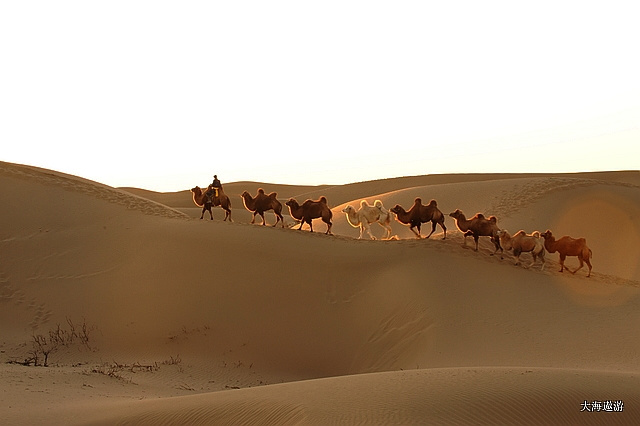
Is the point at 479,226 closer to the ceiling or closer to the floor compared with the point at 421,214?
closer to the floor

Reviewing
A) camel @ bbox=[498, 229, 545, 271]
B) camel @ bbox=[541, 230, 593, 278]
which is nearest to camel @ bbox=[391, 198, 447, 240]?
camel @ bbox=[498, 229, 545, 271]

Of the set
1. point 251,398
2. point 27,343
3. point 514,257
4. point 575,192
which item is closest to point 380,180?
point 575,192

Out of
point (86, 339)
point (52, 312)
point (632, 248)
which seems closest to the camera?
point (86, 339)

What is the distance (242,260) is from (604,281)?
961 cm

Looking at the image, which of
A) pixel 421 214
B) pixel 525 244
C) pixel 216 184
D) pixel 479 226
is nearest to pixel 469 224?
pixel 479 226

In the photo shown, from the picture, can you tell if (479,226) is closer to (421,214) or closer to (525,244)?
(525,244)

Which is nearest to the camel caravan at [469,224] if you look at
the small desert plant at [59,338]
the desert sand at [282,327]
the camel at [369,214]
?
the camel at [369,214]

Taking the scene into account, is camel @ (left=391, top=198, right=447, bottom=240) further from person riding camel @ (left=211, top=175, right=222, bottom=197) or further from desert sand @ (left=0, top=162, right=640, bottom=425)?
person riding camel @ (left=211, top=175, right=222, bottom=197)

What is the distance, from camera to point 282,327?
16297 millimetres

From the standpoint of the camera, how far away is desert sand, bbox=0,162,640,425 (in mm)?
8172

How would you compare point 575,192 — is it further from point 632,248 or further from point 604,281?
point 604,281

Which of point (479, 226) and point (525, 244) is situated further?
point (479, 226)

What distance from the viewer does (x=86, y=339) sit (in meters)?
16.3

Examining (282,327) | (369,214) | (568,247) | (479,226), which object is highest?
(369,214)
